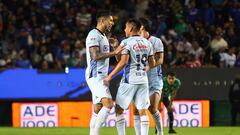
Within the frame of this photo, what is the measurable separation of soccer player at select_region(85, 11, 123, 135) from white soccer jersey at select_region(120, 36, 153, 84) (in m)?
0.23

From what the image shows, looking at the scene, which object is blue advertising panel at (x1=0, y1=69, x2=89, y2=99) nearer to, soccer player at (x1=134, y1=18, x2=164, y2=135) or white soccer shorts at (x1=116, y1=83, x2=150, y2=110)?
soccer player at (x1=134, y1=18, x2=164, y2=135)

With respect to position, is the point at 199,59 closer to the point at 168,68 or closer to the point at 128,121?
the point at 168,68

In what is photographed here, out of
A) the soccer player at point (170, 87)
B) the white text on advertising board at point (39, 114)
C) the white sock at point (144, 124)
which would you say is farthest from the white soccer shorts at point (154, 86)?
the white text on advertising board at point (39, 114)

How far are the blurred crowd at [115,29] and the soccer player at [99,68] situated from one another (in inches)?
378

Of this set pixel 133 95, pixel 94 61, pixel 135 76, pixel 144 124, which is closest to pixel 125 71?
pixel 135 76

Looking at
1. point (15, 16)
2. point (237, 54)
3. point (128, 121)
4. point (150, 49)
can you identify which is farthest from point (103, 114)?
point (15, 16)

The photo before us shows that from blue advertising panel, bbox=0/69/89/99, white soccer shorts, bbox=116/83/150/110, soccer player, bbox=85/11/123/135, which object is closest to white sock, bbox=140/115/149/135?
white soccer shorts, bbox=116/83/150/110

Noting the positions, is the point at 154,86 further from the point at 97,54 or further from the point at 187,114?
the point at 187,114

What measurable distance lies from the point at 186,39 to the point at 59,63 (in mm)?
4013

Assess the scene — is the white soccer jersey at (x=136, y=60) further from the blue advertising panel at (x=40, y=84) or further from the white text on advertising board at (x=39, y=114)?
the white text on advertising board at (x=39, y=114)

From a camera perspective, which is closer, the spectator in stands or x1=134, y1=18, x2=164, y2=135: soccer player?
x1=134, y1=18, x2=164, y2=135: soccer player

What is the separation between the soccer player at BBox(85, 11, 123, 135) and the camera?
12391 mm

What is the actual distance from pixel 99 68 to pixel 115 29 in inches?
448

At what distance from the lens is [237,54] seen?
22734 mm
